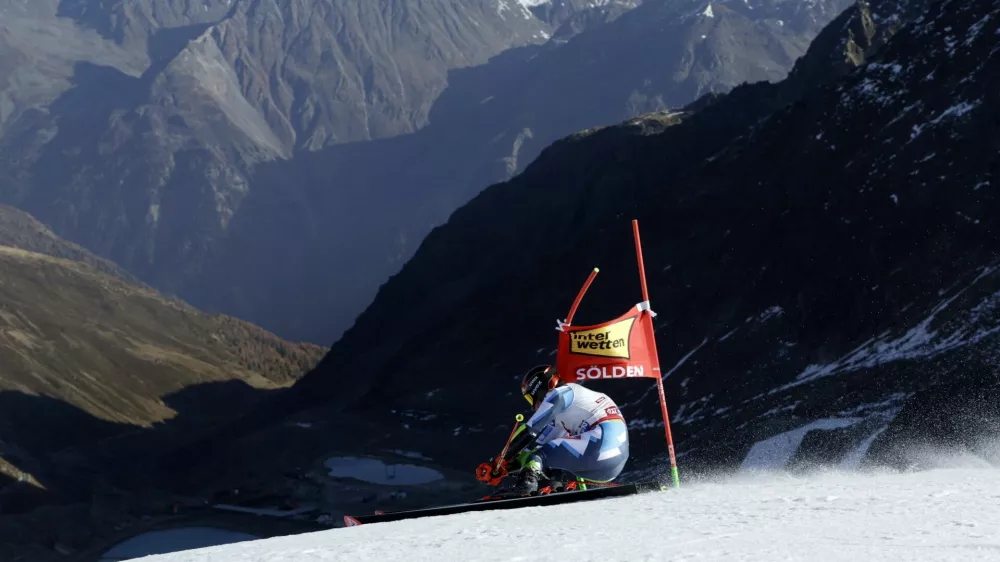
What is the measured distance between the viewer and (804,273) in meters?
106

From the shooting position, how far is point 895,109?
4368 inches

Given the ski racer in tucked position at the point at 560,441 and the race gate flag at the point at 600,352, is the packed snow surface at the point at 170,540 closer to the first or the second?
the race gate flag at the point at 600,352

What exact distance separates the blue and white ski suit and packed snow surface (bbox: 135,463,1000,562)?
784 mm

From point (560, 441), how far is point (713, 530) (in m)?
4.85

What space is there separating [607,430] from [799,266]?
8911 centimetres

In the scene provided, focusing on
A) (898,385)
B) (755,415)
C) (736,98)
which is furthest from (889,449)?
(736,98)

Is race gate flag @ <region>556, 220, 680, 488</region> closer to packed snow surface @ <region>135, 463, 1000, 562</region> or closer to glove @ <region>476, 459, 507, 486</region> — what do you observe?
glove @ <region>476, 459, 507, 486</region>

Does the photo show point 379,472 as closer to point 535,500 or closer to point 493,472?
point 535,500

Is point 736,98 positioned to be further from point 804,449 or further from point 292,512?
point 804,449

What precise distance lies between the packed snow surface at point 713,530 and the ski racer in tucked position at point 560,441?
696mm

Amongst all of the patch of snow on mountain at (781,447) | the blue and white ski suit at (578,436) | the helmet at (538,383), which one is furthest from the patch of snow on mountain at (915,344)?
the helmet at (538,383)

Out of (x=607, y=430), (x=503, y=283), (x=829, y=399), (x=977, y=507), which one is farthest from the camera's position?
(x=503, y=283)

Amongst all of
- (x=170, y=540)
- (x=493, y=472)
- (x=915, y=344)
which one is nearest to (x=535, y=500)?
(x=493, y=472)

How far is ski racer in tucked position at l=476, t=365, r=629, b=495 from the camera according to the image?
20.8 metres
